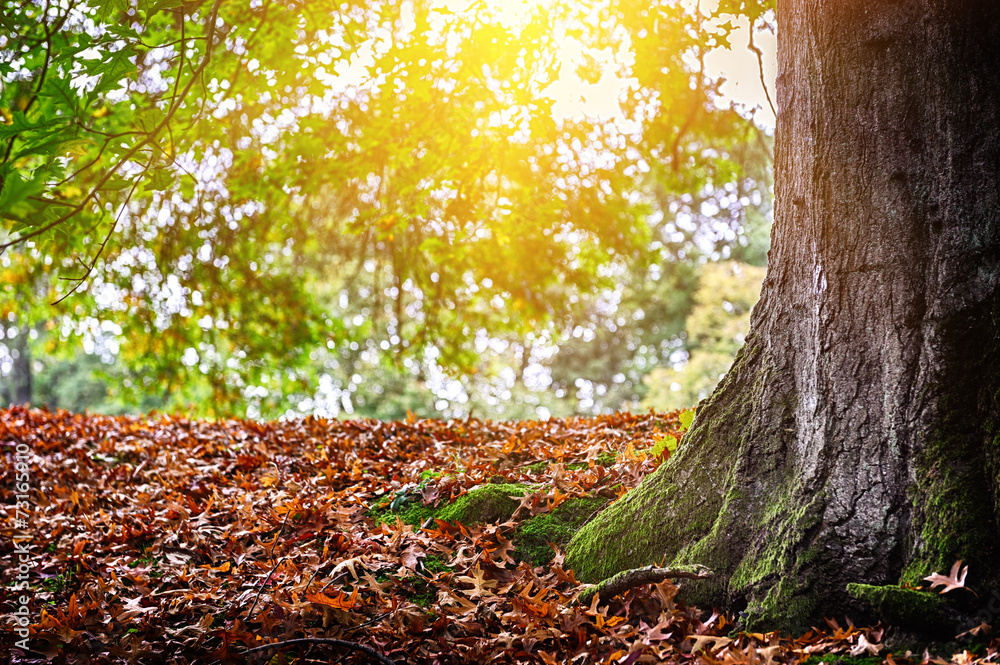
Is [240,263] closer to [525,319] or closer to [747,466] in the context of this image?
[525,319]

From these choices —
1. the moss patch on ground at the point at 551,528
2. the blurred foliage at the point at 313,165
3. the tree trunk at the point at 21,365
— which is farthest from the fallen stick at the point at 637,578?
the tree trunk at the point at 21,365

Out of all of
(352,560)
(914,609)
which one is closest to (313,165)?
(352,560)

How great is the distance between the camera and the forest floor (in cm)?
256

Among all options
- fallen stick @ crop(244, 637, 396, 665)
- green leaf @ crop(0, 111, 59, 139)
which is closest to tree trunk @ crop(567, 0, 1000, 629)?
fallen stick @ crop(244, 637, 396, 665)

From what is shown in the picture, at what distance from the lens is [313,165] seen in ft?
21.5

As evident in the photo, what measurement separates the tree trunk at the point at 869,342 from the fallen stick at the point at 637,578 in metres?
0.10

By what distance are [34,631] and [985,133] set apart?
4402mm

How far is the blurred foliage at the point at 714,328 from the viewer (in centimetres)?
1661

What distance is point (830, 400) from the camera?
2.60m

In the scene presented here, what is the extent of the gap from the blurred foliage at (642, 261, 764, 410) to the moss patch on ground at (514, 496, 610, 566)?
43.6 feet

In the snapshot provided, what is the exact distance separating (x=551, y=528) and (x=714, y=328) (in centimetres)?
1776

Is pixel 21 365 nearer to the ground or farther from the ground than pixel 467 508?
farther from the ground

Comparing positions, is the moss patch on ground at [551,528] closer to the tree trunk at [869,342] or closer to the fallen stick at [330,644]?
the tree trunk at [869,342]

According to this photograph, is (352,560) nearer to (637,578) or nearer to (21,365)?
(637,578)
